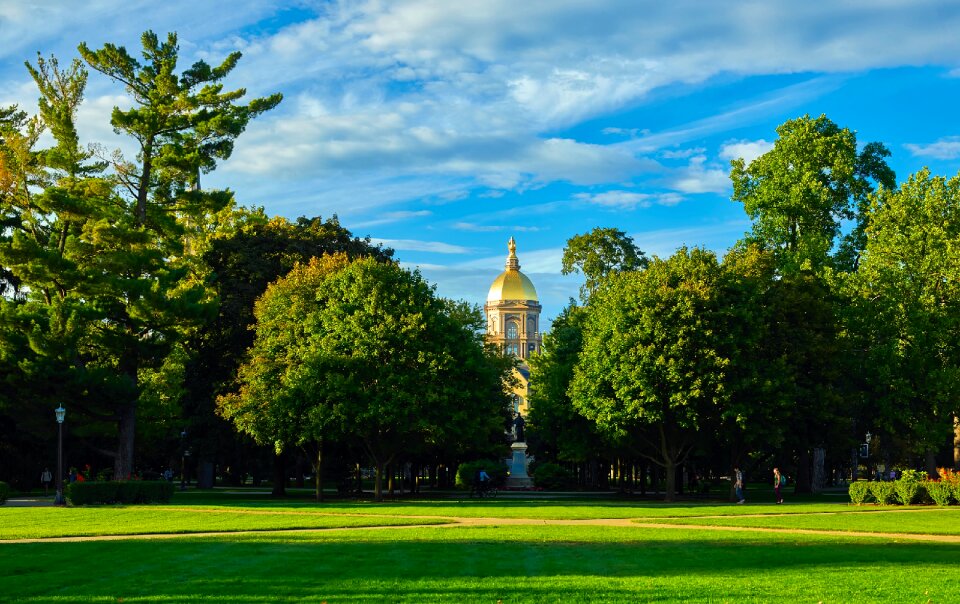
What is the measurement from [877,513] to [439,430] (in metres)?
18.6

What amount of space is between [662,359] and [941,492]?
12.4 meters

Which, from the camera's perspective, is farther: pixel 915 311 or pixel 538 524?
pixel 915 311

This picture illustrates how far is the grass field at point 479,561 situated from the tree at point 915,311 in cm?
1829

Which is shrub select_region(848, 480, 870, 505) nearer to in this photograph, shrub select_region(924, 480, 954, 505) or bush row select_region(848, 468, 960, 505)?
bush row select_region(848, 468, 960, 505)

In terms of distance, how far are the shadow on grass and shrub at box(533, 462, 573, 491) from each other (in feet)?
158

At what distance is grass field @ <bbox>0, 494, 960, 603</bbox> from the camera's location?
14.8m

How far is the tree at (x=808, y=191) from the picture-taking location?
189 feet

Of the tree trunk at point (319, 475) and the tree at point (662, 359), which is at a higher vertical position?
the tree at point (662, 359)

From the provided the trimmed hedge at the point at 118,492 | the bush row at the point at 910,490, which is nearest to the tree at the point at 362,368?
the trimmed hedge at the point at 118,492

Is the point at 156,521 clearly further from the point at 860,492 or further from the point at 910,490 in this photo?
the point at 910,490

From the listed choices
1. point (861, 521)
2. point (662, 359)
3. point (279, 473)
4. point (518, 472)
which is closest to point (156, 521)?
point (861, 521)

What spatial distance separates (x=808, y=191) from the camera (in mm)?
57750

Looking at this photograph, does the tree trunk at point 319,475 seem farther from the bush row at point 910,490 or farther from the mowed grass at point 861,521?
the bush row at point 910,490

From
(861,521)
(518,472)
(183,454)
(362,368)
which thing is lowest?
(518,472)
